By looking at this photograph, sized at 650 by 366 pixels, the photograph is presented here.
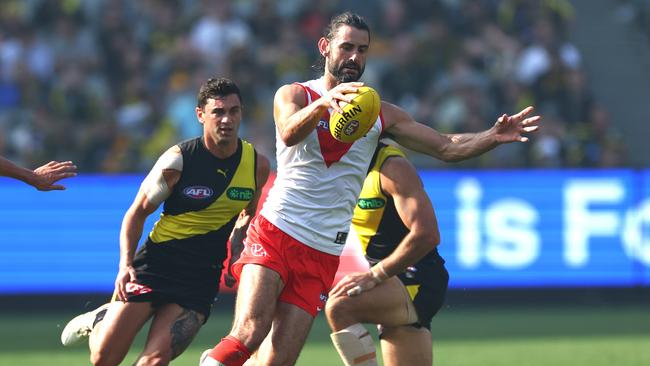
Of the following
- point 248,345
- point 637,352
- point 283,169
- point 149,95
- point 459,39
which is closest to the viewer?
point 248,345

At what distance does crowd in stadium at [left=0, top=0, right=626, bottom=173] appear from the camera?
15.7 m

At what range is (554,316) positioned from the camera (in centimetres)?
1409

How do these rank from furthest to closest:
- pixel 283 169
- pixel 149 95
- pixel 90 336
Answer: pixel 149 95, pixel 90 336, pixel 283 169

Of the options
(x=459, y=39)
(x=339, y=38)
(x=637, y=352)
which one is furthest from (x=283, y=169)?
(x=459, y=39)

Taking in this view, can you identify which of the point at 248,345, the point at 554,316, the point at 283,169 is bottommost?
the point at 554,316

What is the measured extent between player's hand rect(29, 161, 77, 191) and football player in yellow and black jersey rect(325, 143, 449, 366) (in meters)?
1.89

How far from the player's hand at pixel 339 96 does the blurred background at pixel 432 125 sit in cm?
517

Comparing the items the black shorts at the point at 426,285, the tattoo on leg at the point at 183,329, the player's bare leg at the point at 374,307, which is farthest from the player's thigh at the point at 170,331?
the black shorts at the point at 426,285

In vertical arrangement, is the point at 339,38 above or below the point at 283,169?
above

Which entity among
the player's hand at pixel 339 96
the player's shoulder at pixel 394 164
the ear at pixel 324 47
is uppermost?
the ear at pixel 324 47

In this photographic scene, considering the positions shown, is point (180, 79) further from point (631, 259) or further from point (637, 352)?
point (637, 352)

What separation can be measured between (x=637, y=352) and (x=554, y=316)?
3.01m

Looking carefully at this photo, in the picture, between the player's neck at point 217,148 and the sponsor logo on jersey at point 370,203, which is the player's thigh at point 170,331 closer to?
the player's neck at point 217,148

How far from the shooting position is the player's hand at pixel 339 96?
261 inches
